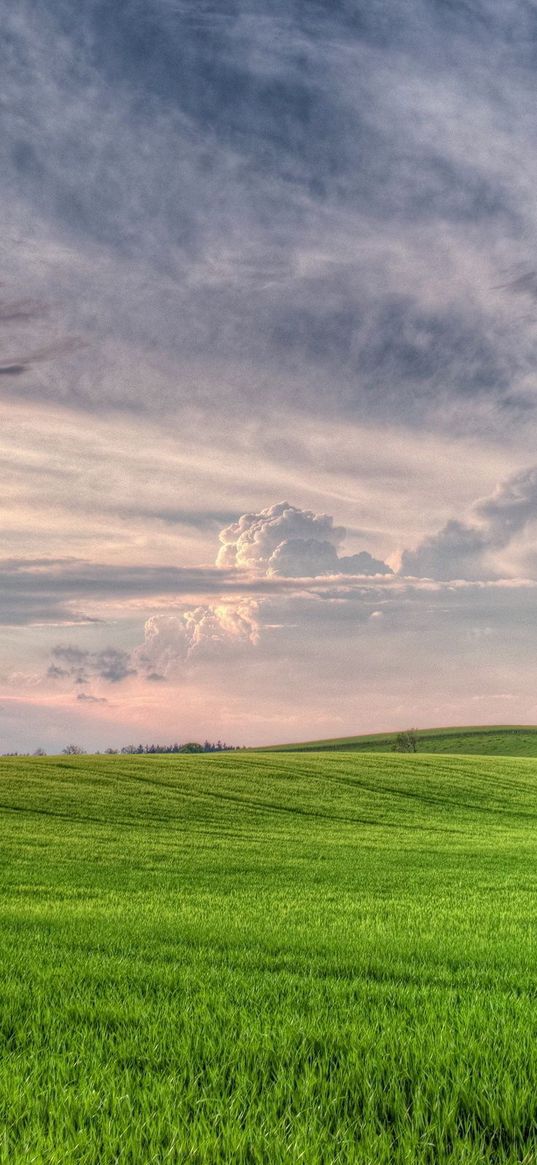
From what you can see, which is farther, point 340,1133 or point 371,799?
point 371,799

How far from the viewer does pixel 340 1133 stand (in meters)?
4.40

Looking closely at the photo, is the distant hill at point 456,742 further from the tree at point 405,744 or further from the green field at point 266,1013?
the green field at point 266,1013

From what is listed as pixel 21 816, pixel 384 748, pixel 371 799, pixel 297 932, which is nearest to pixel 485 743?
pixel 384 748

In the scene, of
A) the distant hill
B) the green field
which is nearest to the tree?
the distant hill

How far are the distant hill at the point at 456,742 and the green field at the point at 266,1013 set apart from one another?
110 m

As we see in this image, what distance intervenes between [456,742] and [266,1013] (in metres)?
147

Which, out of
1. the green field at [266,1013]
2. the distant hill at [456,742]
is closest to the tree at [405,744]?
the distant hill at [456,742]

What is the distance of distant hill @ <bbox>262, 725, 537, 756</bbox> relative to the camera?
133375 mm

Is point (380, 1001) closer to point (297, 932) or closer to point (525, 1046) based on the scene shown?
point (525, 1046)

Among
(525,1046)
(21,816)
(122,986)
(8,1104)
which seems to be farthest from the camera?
(21,816)

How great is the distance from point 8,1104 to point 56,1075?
473 millimetres

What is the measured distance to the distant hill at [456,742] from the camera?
5251 inches

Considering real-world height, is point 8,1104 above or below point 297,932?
above

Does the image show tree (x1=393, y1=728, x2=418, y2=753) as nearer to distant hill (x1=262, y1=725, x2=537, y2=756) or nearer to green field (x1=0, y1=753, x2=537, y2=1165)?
distant hill (x1=262, y1=725, x2=537, y2=756)
